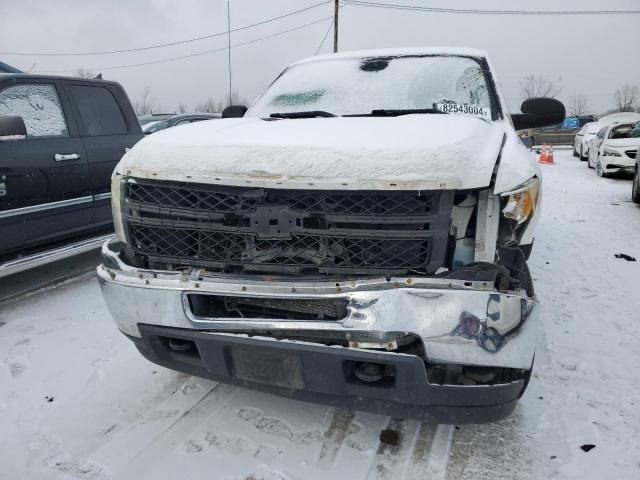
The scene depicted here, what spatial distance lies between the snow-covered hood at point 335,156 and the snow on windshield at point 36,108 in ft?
7.95

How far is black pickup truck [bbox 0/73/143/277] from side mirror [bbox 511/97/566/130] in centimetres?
377

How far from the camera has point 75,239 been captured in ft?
15.0

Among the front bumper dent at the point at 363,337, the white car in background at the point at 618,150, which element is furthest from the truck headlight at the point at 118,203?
the white car in background at the point at 618,150

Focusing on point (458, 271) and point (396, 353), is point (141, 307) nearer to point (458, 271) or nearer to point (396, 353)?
point (396, 353)

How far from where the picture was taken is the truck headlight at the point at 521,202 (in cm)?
192

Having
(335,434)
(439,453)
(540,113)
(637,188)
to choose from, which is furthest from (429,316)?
(637,188)

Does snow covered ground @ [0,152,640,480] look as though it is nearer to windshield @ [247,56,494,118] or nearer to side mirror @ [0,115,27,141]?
side mirror @ [0,115,27,141]

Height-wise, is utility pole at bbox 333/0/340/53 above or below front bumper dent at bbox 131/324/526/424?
above

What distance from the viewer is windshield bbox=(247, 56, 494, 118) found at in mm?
3186

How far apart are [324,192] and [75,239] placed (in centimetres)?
353

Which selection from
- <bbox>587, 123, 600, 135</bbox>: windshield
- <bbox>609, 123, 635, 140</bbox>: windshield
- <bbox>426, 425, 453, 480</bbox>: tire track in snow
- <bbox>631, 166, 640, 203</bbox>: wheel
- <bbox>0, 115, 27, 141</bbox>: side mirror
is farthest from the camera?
<bbox>587, 123, 600, 135</bbox>: windshield

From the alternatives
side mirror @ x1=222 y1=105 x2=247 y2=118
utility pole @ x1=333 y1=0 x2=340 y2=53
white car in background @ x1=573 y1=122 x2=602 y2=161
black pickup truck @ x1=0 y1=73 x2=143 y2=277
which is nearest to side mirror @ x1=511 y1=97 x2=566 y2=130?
side mirror @ x1=222 y1=105 x2=247 y2=118

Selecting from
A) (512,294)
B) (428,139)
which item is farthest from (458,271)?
(428,139)

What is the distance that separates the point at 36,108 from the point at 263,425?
3515 millimetres
